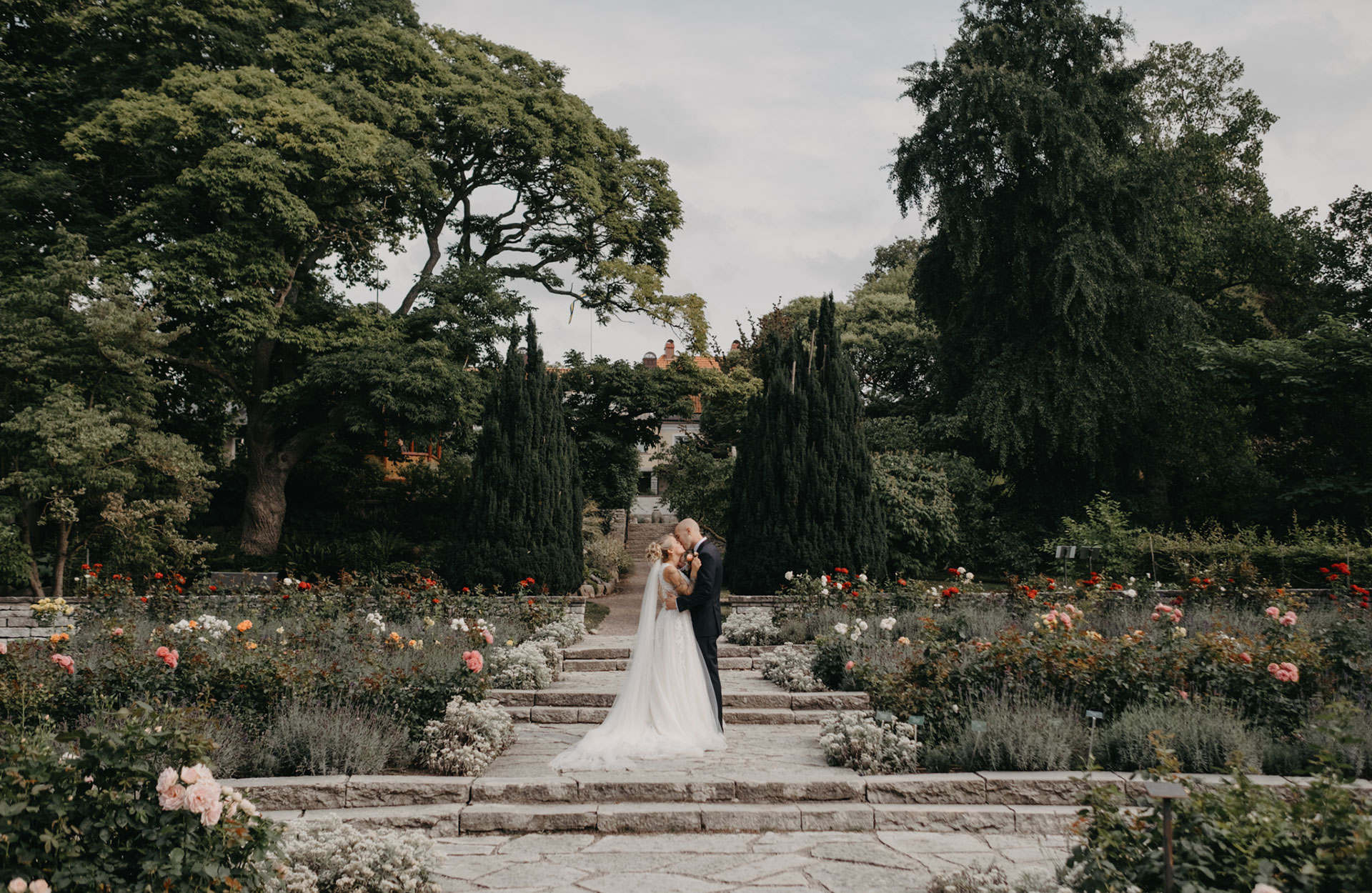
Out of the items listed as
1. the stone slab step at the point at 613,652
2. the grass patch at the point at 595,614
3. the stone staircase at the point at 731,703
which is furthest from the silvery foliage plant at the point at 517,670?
the grass patch at the point at 595,614

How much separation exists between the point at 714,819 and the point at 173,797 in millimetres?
3052

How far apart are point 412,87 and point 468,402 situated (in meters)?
6.99

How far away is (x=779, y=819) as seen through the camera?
5223 mm

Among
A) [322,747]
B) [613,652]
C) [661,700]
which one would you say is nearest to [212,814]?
[322,747]

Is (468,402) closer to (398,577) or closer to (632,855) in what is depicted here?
(398,577)

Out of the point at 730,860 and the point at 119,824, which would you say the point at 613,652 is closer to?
the point at 730,860

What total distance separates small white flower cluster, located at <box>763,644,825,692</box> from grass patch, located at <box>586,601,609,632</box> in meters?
4.43

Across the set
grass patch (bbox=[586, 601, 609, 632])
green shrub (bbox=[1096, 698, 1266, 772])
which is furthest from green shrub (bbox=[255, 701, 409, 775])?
grass patch (bbox=[586, 601, 609, 632])

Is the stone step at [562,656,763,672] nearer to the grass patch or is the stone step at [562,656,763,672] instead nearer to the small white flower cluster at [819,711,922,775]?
the grass patch

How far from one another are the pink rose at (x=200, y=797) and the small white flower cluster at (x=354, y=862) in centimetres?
81

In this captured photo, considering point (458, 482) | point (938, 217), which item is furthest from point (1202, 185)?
point (458, 482)

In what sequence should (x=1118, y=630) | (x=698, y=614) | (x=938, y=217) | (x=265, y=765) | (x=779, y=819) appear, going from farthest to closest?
(x=938, y=217) → (x=1118, y=630) → (x=698, y=614) → (x=265, y=765) → (x=779, y=819)

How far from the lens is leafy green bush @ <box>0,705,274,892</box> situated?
3121mm

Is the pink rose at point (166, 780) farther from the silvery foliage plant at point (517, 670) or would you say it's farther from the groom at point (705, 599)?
the silvery foliage plant at point (517, 670)
